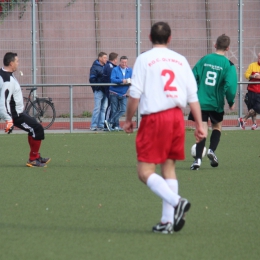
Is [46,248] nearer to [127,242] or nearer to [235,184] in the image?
[127,242]

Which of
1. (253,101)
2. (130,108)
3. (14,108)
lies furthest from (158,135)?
(253,101)

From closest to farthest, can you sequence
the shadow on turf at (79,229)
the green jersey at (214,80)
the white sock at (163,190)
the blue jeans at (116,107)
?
the white sock at (163,190) < the shadow on turf at (79,229) < the green jersey at (214,80) < the blue jeans at (116,107)

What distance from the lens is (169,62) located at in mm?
6379

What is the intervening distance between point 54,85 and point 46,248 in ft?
43.6

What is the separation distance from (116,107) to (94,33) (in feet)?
7.90

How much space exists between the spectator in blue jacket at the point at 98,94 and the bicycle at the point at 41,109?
994 mm

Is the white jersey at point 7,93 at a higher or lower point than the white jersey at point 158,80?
lower

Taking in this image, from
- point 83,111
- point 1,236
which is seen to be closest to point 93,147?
point 83,111

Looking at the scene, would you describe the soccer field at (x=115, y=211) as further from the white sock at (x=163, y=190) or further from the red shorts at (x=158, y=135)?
the red shorts at (x=158, y=135)

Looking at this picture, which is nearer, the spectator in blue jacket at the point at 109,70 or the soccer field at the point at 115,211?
the soccer field at the point at 115,211

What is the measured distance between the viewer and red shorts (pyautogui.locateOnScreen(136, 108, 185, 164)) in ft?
21.0

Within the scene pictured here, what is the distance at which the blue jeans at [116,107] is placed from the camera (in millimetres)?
18422

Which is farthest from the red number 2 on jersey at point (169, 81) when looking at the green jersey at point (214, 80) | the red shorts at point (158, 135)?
the green jersey at point (214, 80)

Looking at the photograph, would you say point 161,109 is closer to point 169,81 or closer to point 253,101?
point 169,81
